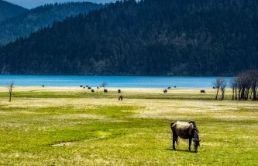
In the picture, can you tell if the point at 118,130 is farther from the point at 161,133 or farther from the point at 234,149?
the point at 234,149

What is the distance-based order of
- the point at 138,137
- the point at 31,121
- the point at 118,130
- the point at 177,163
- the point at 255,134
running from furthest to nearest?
1. the point at 31,121
2. the point at 118,130
3. the point at 255,134
4. the point at 138,137
5. the point at 177,163

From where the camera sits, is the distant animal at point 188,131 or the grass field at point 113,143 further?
the distant animal at point 188,131

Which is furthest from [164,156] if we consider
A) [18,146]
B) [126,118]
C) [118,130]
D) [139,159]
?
[126,118]

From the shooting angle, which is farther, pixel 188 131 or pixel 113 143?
pixel 113 143

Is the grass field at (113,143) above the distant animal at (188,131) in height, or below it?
below

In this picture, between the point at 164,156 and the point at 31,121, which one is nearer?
the point at 164,156

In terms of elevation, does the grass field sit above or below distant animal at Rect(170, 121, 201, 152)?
below

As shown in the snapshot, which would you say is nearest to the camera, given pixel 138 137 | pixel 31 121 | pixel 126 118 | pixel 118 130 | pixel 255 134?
pixel 138 137

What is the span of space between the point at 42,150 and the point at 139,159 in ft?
26.9

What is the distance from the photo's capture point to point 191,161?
3659cm

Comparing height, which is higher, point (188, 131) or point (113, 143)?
point (188, 131)

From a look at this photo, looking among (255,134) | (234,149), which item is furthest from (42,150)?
(255,134)

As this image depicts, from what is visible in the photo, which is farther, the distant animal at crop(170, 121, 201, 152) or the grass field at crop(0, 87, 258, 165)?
the distant animal at crop(170, 121, 201, 152)

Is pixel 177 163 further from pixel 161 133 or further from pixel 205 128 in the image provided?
pixel 205 128
